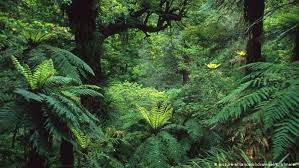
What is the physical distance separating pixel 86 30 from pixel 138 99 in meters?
2.90

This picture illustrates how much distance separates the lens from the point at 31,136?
11.0 feet

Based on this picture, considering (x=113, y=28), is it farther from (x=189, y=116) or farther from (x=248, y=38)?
(x=248, y=38)

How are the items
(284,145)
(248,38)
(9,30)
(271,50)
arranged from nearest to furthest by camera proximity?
(284,145), (9,30), (248,38), (271,50)

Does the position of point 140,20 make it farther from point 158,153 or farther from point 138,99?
point 158,153

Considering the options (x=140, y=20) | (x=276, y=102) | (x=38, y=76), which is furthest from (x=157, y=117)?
(x=140, y=20)

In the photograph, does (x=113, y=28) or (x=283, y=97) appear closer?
(x=283, y=97)

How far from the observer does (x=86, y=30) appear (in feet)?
24.8

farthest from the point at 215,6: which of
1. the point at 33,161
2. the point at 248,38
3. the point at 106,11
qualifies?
the point at 106,11

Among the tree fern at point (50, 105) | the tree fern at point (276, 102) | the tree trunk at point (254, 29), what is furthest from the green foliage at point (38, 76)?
the tree trunk at point (254, 29)

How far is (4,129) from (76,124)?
0.63 metres

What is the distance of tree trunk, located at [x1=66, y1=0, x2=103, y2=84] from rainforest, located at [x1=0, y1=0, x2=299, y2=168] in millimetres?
→ 21

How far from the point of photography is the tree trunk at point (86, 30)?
744 cm

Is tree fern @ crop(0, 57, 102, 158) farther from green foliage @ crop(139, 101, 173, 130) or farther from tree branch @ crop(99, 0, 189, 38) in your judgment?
tree branch @ crop(99, 0, 189, 38)

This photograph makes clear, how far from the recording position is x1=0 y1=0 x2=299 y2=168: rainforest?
10.9 ft
